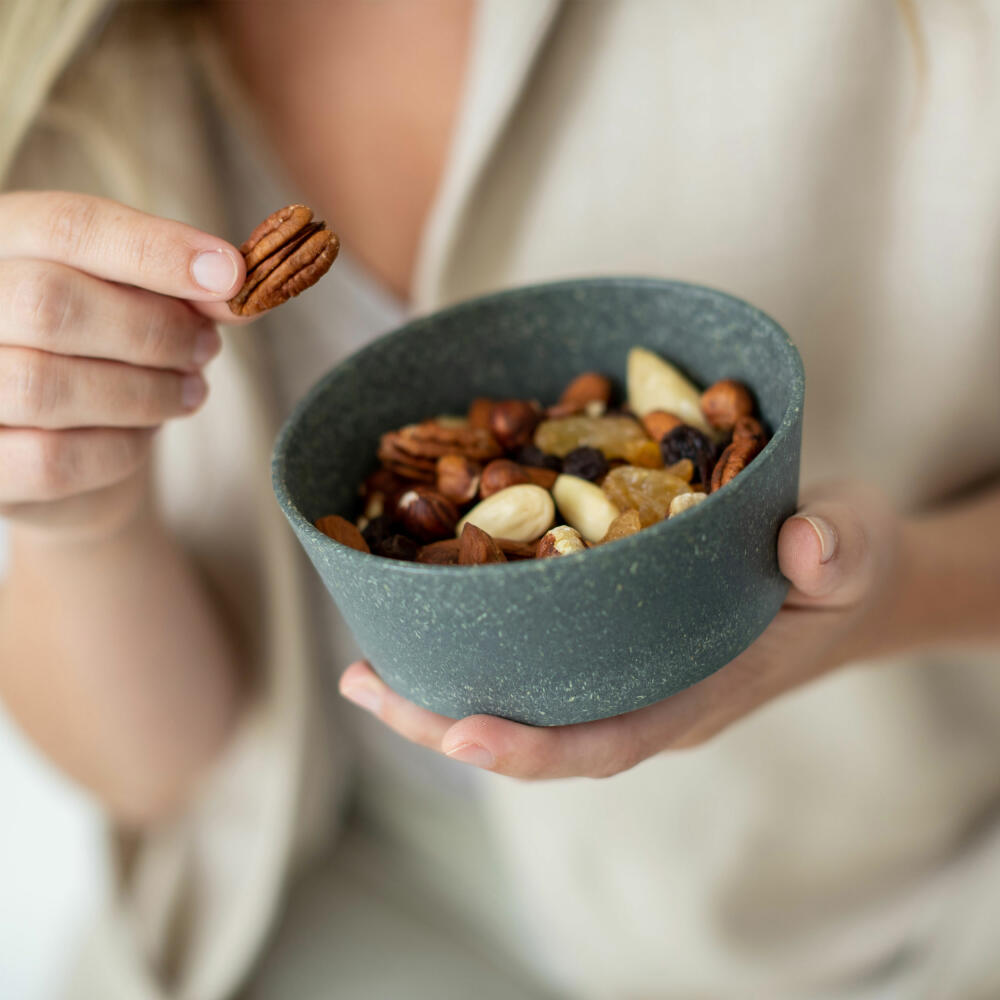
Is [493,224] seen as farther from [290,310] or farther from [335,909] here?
[335,909]

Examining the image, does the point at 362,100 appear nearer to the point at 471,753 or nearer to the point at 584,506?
the point at 584,506

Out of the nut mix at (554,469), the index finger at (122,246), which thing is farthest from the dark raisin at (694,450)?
the index finger at (122,246)

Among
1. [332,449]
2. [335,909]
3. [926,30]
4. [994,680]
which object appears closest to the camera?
[332,449]

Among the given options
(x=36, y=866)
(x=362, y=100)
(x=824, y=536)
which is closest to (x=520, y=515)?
(x=824, y=536)

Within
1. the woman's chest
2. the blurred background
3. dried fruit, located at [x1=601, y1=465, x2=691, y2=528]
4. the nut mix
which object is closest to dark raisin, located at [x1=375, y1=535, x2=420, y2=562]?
the nut mix

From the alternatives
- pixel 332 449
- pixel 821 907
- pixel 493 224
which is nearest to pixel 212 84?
pixel 493 224

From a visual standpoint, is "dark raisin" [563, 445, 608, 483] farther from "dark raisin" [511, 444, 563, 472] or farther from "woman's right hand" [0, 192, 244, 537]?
"woman's right hand" [0, 192, 244, 537]
